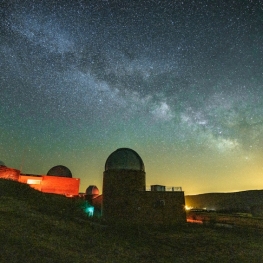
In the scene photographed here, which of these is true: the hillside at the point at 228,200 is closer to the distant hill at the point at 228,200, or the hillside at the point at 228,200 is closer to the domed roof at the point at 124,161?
the distant hill at the point at 228,200

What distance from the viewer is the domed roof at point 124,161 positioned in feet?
71.1

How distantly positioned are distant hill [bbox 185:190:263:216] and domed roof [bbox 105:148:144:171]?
77.7 feet

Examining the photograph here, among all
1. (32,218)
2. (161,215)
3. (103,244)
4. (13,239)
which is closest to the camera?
(13,239)

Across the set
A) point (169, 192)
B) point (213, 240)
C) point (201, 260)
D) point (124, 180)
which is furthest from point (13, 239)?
point (169, 192)

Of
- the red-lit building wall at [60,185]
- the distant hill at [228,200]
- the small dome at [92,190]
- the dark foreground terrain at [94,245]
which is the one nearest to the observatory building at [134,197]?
the dark foreground terrain at [94,245]

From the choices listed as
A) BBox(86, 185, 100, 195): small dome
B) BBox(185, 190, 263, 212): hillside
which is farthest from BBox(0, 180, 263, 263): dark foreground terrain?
BBox(185, 190, 263, 212): hillside

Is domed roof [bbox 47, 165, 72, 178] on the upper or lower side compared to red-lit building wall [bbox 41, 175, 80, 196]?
upper

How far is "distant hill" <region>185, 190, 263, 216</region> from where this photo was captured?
132 ft

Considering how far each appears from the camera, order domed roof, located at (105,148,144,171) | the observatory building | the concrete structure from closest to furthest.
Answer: the observatory building → domed roof, located at (105,148,144,171) → the concrete structure

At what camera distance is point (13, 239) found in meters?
8.27

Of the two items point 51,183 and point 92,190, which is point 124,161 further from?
point 92,190

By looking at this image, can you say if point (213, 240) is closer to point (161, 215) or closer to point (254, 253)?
point (254, 253)

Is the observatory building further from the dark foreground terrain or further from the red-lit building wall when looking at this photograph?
the red-lit building wall

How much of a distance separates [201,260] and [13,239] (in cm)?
832
